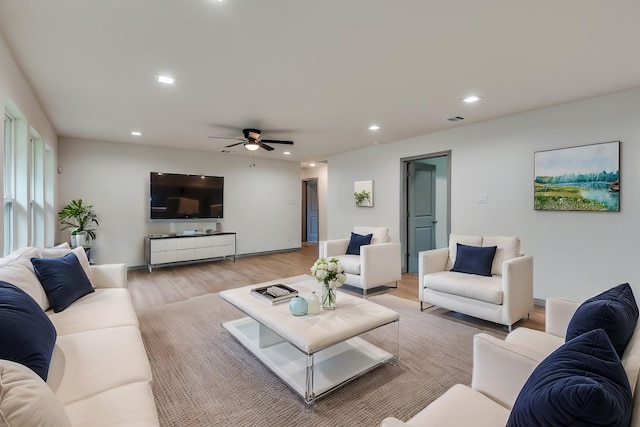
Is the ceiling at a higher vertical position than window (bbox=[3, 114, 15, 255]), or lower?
higher

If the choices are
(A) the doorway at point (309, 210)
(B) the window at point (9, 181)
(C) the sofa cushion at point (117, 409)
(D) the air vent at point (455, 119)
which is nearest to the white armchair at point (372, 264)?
(D) the air vent at point (455, 119)

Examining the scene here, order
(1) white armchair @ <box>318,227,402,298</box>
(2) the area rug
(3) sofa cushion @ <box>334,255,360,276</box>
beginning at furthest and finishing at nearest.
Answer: (3) sofa cushion @ <box>334,255,360,276</box>, (1) white armchair @ <box>318,227,402,298</box>, (2) the area rug

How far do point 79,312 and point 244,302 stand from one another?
3.80 ft

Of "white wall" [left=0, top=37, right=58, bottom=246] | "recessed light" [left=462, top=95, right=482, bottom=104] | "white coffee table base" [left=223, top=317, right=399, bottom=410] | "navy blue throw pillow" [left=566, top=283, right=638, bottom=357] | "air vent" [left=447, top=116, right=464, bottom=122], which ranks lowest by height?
"white coffee table base" [left=223, top=317, right=399, bottom=410]

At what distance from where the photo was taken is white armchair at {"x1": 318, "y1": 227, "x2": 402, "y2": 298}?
4.16 meters

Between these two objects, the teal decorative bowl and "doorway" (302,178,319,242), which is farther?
"doorway" (302,178,319,242)

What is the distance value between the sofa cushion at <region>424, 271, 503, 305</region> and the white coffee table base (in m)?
1.09

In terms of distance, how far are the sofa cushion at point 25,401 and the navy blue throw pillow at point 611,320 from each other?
1.76 meters

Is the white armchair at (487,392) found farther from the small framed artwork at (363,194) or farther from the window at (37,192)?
the window at (37,192)

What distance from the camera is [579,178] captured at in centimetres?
352

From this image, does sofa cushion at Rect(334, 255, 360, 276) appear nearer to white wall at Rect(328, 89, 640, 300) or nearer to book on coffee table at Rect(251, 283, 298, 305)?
book on coffee table at Rect(251, 283, 298, 305)

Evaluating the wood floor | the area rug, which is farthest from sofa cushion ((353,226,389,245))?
the area rug

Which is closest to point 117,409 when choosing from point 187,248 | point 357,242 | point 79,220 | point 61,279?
point 61,279

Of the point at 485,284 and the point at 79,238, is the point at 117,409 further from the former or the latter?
the point at 79,238
